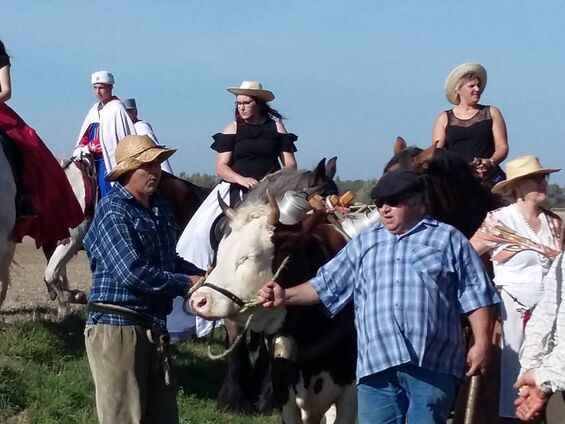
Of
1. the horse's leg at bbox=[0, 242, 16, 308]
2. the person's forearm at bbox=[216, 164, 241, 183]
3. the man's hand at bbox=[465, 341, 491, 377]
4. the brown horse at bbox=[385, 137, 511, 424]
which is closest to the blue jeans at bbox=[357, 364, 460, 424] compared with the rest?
the man's hand at bbox=[465, 341, 491, 377]

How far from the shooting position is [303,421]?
257 inches

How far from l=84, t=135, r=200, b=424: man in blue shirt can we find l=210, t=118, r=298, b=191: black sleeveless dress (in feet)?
11.3

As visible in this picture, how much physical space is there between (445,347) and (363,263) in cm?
56

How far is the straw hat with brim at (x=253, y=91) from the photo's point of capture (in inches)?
361

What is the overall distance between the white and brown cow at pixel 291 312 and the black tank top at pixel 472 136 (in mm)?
2078

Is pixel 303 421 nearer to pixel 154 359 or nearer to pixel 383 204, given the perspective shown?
pixel 154 359

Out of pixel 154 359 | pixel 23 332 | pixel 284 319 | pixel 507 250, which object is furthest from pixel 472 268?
pixel 23 332

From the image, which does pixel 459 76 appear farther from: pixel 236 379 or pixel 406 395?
pixel 406 395

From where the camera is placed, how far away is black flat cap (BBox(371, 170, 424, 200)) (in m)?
4.95

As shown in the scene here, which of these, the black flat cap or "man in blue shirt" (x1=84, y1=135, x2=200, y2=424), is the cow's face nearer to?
"man in blue shirt" (x1=84, y1=135, x2=200, y2=424)

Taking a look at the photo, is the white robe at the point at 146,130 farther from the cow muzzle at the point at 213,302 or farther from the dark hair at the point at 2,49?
the cow muzzle at the point at 213,302

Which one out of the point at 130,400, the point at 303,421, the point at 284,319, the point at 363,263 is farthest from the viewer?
the point at 303,421

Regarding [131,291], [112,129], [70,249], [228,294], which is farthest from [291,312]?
[70,249]

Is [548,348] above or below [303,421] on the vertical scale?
above
